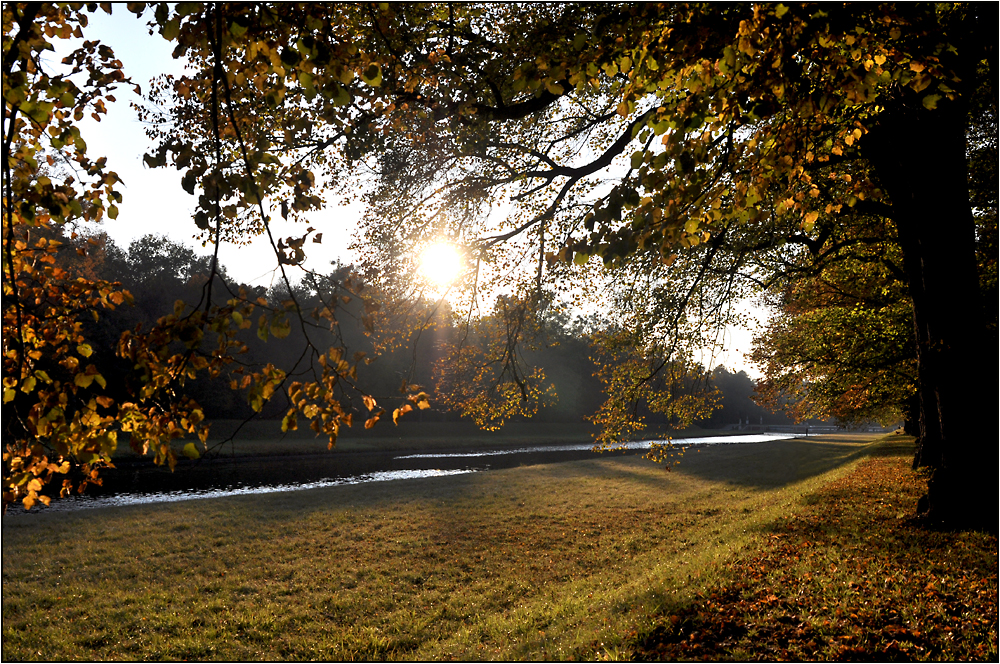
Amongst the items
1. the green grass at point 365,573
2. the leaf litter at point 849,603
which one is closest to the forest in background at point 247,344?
the green grass at point 365,573

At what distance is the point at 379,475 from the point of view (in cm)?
2416

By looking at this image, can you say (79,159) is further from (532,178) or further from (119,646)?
(532,178)

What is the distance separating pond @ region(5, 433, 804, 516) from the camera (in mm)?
16658

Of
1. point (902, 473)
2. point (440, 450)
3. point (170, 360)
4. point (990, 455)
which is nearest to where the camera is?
point (170, 360)

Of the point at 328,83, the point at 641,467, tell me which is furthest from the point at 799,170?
the point at 641,467

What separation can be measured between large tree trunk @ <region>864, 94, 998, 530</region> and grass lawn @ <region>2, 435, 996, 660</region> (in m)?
0.96

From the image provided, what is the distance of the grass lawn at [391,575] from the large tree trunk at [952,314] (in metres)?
0.96

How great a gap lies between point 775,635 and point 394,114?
726 centimetres

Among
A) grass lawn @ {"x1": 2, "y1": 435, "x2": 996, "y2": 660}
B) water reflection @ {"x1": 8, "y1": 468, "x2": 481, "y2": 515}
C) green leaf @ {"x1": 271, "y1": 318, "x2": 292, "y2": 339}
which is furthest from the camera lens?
water reflection @ {"x1": 8, "y1": 468, "x2": 481, "y2": 515}

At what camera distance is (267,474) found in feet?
76.4

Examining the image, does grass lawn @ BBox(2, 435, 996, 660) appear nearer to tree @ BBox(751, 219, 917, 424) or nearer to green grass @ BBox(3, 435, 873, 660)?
green grass @ BBox(3, 435, 873, 660)

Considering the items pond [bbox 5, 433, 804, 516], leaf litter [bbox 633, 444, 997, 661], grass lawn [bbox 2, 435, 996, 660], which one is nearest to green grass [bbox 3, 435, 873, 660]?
grass lawn [bbox 2, 435, 996, 660]

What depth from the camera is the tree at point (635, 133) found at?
11.1 feet

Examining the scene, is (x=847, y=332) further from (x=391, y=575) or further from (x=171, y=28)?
(x=171, y=28)
